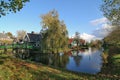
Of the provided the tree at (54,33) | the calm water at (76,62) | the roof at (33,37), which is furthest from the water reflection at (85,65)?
the roof at (33,37)

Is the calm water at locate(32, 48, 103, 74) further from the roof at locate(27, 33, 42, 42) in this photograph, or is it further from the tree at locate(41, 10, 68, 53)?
the roof at locate(27, 33, 42, 42)

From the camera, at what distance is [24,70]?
53.0 ft

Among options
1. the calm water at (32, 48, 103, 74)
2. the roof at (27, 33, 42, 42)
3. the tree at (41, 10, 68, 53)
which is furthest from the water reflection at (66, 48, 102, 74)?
the roof at (27, 33, 42, 42)

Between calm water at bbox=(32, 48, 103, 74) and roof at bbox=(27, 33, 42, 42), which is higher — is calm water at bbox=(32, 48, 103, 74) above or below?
below

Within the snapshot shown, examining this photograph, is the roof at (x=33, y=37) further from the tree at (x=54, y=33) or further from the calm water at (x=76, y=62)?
the calm water at (x=76, y=62)

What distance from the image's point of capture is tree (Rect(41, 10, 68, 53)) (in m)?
85.7

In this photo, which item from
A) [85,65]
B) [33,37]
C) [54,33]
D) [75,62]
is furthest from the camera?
[33,37]

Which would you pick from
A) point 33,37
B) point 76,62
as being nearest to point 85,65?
point 76,62

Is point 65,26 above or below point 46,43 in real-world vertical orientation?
above

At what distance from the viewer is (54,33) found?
85.9 meters

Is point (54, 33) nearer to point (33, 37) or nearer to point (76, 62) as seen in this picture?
point (76, 62)

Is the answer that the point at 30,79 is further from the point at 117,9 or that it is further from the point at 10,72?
the point at 117,9

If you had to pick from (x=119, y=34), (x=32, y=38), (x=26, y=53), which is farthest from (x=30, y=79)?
(x=32, y=38)

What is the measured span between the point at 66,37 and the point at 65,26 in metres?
4.80
